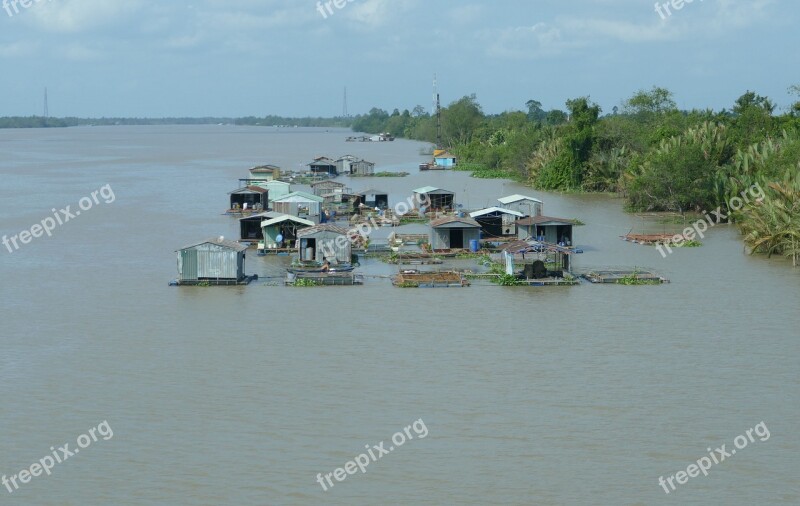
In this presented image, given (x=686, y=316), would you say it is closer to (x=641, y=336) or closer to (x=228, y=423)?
(x=641, y=336)

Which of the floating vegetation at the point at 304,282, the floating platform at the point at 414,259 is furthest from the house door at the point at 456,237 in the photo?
the floating vegetation at the point at 304,282

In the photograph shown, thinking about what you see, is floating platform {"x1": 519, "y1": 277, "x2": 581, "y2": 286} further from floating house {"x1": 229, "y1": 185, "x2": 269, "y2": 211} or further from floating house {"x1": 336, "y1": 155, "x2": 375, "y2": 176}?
floating house {"x1": 336, "y1": 155, "x2": 375, "y2": 176}

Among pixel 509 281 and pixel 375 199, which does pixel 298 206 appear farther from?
pixel 509 281

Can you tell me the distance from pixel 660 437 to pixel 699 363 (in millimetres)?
2993

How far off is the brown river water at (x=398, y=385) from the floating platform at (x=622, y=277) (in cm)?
36

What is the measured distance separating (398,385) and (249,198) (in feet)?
64.7

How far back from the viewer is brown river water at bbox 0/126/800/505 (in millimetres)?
9695

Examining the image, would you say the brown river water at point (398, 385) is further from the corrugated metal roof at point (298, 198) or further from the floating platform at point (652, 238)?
the corrugated metal roof at point (298, 198)

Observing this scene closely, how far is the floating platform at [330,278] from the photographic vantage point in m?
18.7

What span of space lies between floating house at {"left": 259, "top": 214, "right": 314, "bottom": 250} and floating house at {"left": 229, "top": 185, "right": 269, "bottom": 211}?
8276mm

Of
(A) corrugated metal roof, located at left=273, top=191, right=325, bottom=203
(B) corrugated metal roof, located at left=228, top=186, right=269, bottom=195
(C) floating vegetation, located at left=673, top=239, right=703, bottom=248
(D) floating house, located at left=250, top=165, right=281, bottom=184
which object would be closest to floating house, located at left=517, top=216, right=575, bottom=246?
(C) floating vegetation, located at left=673, top=239, right=703, bottom=248

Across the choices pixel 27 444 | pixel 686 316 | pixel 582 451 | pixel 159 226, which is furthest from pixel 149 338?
pixel 159 226

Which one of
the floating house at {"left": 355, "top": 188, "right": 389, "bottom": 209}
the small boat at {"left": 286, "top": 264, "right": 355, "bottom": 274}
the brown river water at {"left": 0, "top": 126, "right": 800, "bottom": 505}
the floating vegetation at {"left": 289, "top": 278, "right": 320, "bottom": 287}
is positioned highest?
the floating house at {"left": 355, "top": 188, "right": 389, "bottom": 209}

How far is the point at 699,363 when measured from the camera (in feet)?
44.1
